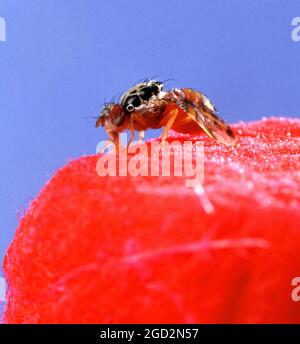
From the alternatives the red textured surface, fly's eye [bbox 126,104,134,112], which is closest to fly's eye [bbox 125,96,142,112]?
fly's eye [bbox 126,104,134,112]

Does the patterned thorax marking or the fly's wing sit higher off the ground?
the patterned thorax marking

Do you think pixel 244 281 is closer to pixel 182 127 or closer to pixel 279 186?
pixel 279 186

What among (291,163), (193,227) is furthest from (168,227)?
(291,163)

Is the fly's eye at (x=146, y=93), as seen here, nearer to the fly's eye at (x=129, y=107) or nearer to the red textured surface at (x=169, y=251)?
the fly's eye at (x=129, y=107)

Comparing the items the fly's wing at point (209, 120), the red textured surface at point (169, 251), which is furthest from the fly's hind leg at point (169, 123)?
the red textured surface at point (169, 251)

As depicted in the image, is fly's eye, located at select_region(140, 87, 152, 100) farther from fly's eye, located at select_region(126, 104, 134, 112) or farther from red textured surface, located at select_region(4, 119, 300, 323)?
red textured surface, located at select_region(4, 119, 300, 323)

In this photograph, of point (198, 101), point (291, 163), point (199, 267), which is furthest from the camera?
point (198, 101)

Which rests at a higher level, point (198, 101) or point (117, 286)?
point (198, 101)

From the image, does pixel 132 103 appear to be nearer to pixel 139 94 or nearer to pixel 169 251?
pixel 139 94
